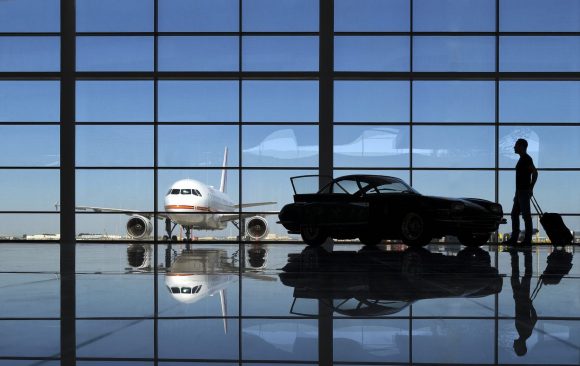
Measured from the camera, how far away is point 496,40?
15.8 m

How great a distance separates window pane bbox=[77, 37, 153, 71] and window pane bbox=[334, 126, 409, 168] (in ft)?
16.4

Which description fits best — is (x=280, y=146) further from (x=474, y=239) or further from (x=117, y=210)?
(x=474, y=239)

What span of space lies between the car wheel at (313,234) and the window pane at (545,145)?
6661mm

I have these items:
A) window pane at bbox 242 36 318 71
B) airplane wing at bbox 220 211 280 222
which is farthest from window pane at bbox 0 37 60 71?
airplane wing at bbox 220 211 280 222

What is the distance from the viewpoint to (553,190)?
56.1 feet

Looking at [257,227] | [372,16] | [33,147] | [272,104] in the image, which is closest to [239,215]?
[257,227]

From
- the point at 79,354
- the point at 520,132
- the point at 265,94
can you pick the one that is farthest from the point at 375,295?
the point at 520,132

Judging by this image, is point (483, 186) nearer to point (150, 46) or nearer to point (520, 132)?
point (520, 132)

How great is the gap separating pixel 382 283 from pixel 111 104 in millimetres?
13498

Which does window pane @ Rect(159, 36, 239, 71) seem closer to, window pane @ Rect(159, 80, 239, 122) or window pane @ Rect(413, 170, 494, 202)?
window pane @ Rect(159, 80, 239, 122)

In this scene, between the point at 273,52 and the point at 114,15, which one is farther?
the point at 114,15

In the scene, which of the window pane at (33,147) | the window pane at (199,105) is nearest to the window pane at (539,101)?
the window pane at (199,105)

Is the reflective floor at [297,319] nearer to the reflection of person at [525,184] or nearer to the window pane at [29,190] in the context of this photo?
the reflection of person at [525,184]

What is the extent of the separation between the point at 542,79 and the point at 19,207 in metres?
13.2
